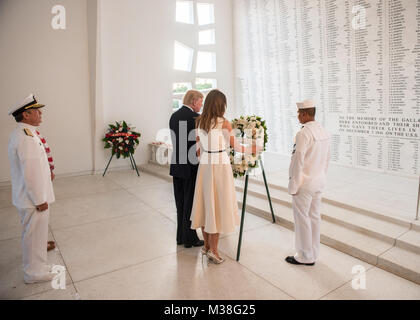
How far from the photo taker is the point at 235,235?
147 inches

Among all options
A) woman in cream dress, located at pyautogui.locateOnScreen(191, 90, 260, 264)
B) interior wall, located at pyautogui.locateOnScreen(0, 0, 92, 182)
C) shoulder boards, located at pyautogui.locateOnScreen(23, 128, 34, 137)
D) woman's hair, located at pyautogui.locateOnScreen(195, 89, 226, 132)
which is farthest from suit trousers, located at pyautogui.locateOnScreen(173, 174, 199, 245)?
interior wall, located at pyautogui.locateOnScreen(0, 0, 92, 182)

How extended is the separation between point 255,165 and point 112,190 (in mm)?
3293

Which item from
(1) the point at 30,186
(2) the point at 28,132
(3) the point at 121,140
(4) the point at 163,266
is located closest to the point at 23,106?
(2) the point at 28,132

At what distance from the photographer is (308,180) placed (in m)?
2.79

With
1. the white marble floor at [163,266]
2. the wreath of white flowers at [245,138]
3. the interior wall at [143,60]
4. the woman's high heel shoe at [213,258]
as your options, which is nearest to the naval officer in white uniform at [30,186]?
the white marble floor at [163,266]

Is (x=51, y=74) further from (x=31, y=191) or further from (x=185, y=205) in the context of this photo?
(x=185, y=205)

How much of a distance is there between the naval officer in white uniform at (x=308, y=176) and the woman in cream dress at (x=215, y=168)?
0.57 meters

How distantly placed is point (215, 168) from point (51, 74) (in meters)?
5.10

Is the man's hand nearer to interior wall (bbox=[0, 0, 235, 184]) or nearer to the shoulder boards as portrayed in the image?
the shoulder boards

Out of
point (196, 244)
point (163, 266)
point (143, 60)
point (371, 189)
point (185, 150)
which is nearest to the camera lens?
point (163, 266)

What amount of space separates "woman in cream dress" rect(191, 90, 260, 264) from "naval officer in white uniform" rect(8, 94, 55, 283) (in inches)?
55.1

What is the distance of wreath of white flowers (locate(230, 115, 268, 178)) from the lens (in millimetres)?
3254

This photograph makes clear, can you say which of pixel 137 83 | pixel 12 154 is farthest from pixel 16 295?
pixel 137 83

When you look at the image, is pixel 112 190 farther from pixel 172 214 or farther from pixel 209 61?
pixel 209 61
